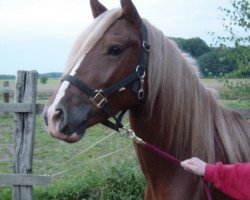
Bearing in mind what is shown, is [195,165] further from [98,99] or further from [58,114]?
[58,114]

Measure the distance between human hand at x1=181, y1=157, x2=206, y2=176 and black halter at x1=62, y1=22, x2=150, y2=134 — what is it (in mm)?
457

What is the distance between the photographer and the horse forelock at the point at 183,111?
7.89 feet

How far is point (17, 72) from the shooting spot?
4.62 m

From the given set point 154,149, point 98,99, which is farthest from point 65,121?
point 154,149

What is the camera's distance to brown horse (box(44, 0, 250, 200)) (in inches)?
87.3

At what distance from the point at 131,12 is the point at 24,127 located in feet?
8.89

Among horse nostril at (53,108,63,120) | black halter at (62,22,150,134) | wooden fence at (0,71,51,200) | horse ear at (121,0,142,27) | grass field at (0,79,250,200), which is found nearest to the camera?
horse nostril at (53,108,63,120)

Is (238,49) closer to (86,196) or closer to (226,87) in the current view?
(226,87)

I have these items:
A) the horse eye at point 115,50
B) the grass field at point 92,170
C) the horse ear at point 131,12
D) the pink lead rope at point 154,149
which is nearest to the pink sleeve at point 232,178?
the pink lead rope at point 154,149

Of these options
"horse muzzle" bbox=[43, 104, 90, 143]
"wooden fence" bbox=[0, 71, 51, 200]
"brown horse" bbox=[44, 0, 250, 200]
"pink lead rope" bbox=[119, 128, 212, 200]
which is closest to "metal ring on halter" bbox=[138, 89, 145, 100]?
"brown horse" bbox=[44, 0, 250, 200]

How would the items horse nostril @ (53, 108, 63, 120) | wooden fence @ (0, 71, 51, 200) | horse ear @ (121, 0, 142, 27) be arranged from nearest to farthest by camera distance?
horse nostril @ (53, 108, 63, 120), horse ear @ (121, 0, 142, 27), wooden fence @ (0, 71, 51, 200)

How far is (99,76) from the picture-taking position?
2232 millimetres

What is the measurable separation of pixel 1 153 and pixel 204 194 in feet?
22.4

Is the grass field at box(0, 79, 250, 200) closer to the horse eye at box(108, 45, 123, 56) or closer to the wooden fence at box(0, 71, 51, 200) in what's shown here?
the wooden fence at box(0, 71, 51, 200)
